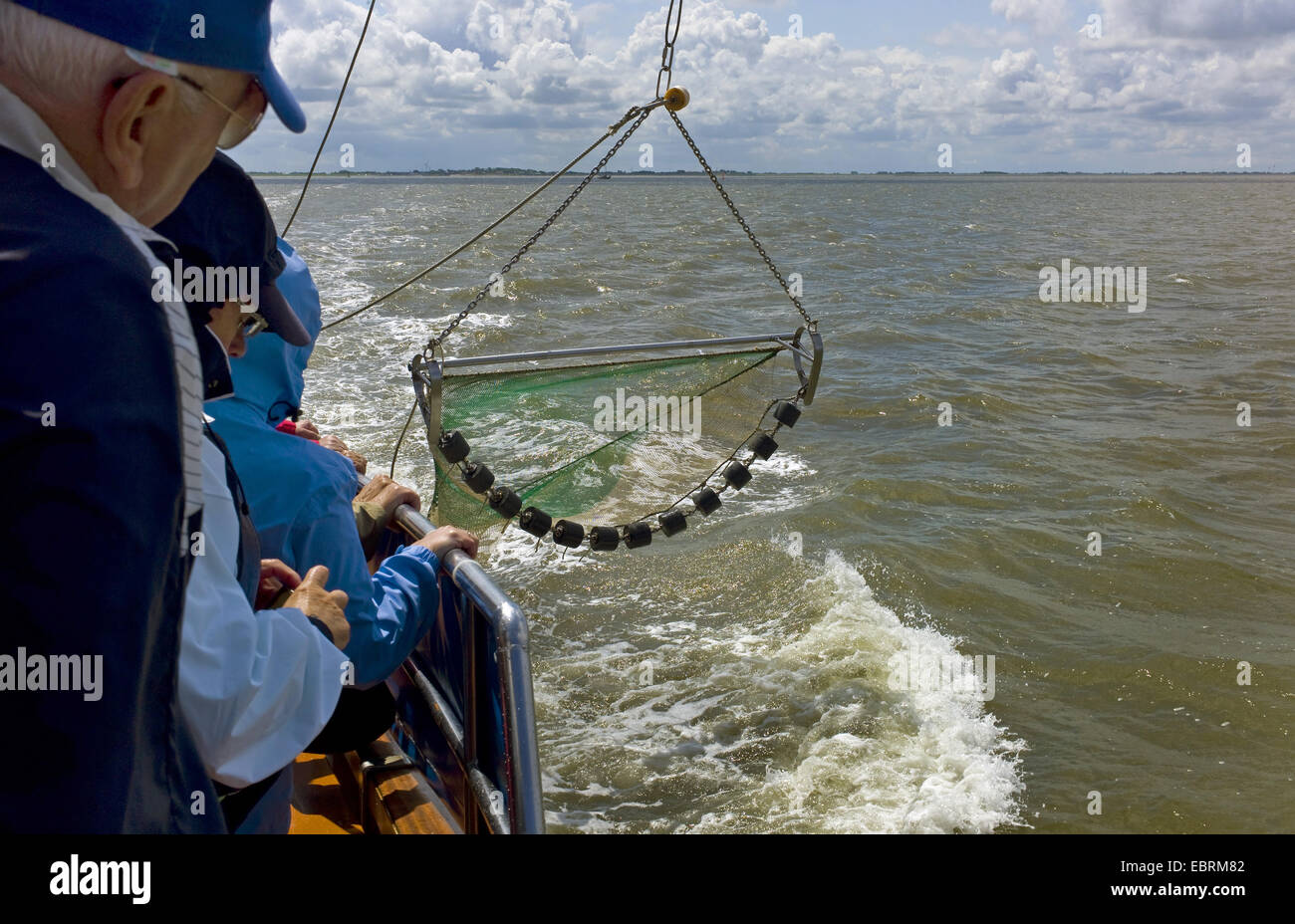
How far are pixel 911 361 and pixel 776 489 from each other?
6.30 metres

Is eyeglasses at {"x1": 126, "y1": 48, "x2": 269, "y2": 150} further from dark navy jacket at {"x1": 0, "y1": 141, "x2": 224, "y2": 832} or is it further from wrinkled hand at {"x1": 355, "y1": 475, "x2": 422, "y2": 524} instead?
wrinkled hand at {"x1": 355, "y1": 475, "x2": 422, "y2": 524}

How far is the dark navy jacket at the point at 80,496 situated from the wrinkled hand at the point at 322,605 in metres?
0.50

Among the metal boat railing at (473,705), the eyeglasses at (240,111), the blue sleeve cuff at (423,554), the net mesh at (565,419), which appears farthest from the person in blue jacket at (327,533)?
the net mesh at (565,419)

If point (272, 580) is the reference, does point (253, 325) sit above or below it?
above

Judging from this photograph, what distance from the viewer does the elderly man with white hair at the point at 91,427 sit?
0.80 meters

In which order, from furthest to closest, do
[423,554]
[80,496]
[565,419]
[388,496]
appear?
[565,419], [388,496], [423,554], [80,496]

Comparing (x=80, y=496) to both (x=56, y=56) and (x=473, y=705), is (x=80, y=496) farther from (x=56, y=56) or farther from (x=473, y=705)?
(x=473, y=705)

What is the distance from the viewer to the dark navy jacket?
0.79m

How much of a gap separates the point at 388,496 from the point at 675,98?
2.62 meters

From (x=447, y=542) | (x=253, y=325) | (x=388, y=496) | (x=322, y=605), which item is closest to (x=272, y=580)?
(x=322, y=605)

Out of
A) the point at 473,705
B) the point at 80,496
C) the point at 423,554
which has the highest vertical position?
the point at 80,496

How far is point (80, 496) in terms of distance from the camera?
0.80 metres
